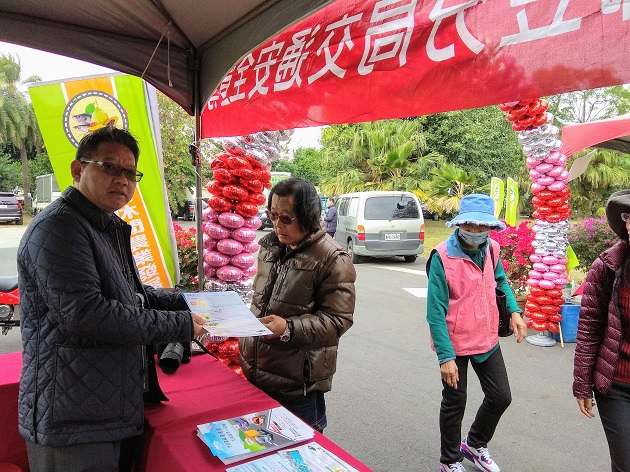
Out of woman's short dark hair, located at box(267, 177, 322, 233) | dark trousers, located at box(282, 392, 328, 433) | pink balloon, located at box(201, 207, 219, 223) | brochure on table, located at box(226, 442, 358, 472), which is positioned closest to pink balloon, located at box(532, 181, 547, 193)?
pink balloon, located at box(201, 207, 219, 223)

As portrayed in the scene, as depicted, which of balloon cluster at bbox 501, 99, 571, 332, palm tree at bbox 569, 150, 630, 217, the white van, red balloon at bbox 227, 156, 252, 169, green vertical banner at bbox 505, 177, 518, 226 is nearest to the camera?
red balloon at bbox 227, 156, 252, 169

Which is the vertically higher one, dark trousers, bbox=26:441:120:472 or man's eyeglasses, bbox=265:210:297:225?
man's eyeglasses, bbox=265:210:297:225

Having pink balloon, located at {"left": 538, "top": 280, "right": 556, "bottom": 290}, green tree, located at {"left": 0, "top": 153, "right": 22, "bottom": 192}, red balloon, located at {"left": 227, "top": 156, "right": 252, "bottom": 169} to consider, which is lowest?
pink balloon, located at {"left": 538, "top": 280, "right": 556, "bottom": 290}

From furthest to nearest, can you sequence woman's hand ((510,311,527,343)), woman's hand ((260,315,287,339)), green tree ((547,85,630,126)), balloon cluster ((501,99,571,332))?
1. green tree ((547,85,630,126))
2. balloon cluster ((501,99,571,332))
3. woman's hand ((510,311,527,343))
4. woman's hand ((260,315,287,339))

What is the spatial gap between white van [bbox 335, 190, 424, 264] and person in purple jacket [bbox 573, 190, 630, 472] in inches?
385

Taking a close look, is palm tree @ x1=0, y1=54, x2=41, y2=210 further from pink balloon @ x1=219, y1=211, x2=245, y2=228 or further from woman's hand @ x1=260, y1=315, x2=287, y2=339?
woman's hand @ x1=260, y1=315, x2=287, y2=339

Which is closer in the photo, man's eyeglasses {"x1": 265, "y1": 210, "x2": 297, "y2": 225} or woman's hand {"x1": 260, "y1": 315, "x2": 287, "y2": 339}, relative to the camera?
woman's hand {"x1": 260, "y1": 315, "x2": 287, "y2": 339}

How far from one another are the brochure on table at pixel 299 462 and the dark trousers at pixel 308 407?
576 mm

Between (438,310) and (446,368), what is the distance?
324 millimetres

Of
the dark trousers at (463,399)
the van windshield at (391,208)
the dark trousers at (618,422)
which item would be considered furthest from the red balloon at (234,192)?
the van windshield at (391,208)

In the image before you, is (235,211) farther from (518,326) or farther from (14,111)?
(14,111)

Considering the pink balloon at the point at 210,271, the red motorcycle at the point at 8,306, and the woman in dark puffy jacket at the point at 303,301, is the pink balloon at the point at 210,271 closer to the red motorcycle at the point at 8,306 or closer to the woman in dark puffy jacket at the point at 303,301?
the woman in dark puffy jacket at the point at 303,301

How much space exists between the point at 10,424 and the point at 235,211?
2.37 metres

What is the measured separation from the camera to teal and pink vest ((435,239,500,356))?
2670mm
